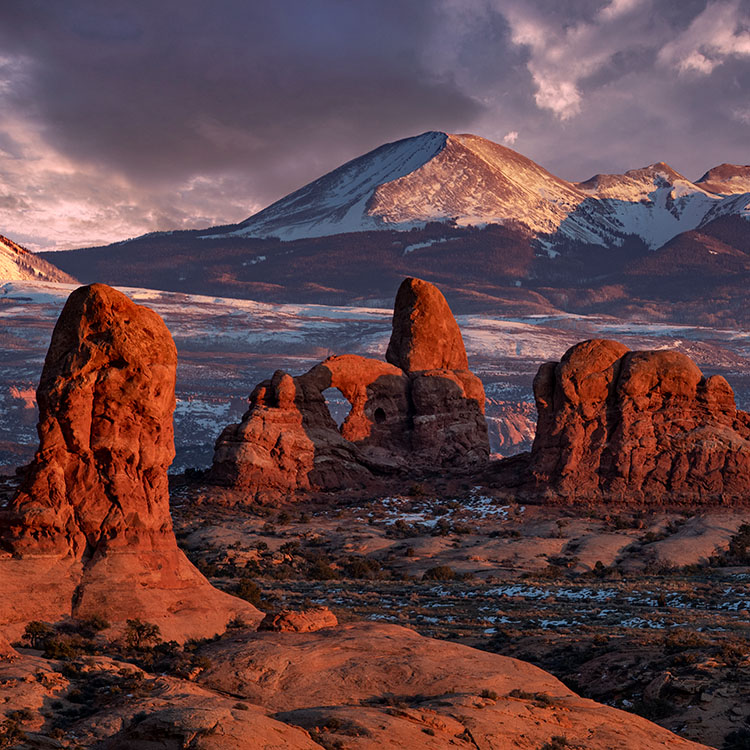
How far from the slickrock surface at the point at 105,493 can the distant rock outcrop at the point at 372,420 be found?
30.0 m

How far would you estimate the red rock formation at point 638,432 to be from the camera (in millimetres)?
52719

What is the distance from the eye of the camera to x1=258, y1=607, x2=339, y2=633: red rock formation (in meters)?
23.8

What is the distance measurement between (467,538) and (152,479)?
25.7 m

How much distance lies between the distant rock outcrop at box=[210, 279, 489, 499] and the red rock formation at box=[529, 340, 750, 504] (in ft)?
30.3

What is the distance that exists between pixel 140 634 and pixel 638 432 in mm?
35217

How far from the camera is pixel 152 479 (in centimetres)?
2619

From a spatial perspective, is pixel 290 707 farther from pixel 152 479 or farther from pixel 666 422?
pixel 666 422

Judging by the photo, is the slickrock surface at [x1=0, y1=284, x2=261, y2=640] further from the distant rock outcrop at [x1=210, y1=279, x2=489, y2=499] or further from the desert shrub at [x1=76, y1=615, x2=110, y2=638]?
the distant rock outcrop at [x1=210, y1=279, x2=489, y2=499]

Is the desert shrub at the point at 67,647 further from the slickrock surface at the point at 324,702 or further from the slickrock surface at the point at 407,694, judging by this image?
the slickrock surface at the point at 407,694

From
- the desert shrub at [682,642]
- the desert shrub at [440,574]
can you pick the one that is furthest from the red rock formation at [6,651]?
the desert shrub at [440,574]

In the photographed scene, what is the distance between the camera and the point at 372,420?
2520 inches

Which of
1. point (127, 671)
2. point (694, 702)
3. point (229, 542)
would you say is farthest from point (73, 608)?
point (229, 542)

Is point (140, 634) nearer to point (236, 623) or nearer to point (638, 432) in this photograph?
point (236, 623)

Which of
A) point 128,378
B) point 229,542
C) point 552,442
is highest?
point 128,378
